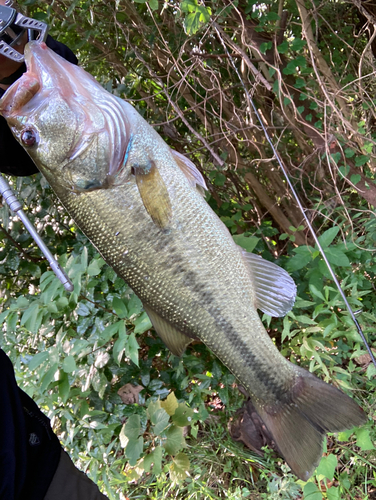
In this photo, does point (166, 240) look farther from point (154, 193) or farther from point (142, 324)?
point (142, 324)

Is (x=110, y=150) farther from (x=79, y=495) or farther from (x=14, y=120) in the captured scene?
(x=79, y=495)

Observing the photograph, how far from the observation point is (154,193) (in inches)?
48.2

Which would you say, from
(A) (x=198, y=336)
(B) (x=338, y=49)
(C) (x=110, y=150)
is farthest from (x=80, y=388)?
(B) (x=338, y=49)

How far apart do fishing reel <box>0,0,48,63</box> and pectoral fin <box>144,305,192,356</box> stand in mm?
885

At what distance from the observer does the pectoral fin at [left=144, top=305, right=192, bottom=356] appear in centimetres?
134

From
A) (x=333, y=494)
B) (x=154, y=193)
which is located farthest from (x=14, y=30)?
(x=333, y=494)

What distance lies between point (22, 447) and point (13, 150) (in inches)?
42.5

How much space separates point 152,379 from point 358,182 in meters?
1.72

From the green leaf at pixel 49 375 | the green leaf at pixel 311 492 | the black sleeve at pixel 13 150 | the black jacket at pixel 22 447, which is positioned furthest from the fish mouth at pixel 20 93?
the green leaf at pixel 311 492

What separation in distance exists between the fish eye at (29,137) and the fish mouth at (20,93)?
0.06m

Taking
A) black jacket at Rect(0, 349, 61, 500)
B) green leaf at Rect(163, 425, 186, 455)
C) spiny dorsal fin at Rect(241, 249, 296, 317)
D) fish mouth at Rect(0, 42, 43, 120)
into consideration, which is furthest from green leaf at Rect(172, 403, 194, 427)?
fish mouth at Rect(0, 42, 43, 120)

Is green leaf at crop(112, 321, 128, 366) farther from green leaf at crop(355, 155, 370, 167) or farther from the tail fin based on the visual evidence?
green leaf at crop(355, 155, 370, 167)

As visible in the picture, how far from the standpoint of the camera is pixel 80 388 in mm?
1962

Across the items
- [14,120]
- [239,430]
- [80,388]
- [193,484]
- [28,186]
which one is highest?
[14,120]
